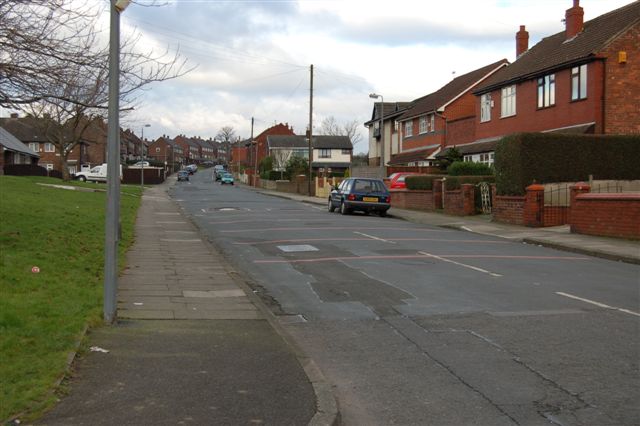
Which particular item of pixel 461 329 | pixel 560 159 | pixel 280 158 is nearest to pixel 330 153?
pixel 280 158

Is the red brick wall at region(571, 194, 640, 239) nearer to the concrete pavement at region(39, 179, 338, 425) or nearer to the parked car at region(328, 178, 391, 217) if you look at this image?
the parked car at region(328, 178, 391, 217)

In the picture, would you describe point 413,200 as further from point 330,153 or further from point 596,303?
point 330,153

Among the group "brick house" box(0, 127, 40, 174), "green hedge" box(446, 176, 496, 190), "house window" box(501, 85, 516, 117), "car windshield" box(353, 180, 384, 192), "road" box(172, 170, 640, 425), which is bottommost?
"road" box(172, 170, 640, 425)

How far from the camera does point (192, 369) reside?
5.35m

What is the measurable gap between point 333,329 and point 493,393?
8.53 ft

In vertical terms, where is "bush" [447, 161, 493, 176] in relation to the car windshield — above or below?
above

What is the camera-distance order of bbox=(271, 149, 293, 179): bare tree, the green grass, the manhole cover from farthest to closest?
bbox=(271, 149, 293, 179): bare tree, the manhole cover, the green grass

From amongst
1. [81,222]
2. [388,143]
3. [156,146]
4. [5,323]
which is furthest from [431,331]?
[156,146]

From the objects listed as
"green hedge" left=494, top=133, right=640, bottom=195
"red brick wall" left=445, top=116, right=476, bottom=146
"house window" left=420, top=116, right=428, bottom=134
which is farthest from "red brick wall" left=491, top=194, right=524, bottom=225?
"house window" left=420, top=116, right=428, bottom=134

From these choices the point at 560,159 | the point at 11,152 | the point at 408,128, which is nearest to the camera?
the point at 560,159

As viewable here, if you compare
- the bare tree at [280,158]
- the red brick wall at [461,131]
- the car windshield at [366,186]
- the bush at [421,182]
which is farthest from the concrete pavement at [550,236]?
the bare tree at [280,158]

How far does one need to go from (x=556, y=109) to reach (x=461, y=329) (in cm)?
2476

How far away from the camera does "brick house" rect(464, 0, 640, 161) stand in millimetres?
26484

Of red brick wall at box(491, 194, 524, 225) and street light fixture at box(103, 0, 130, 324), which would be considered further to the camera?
red brick wall at box(491, 194, 524, 225)
